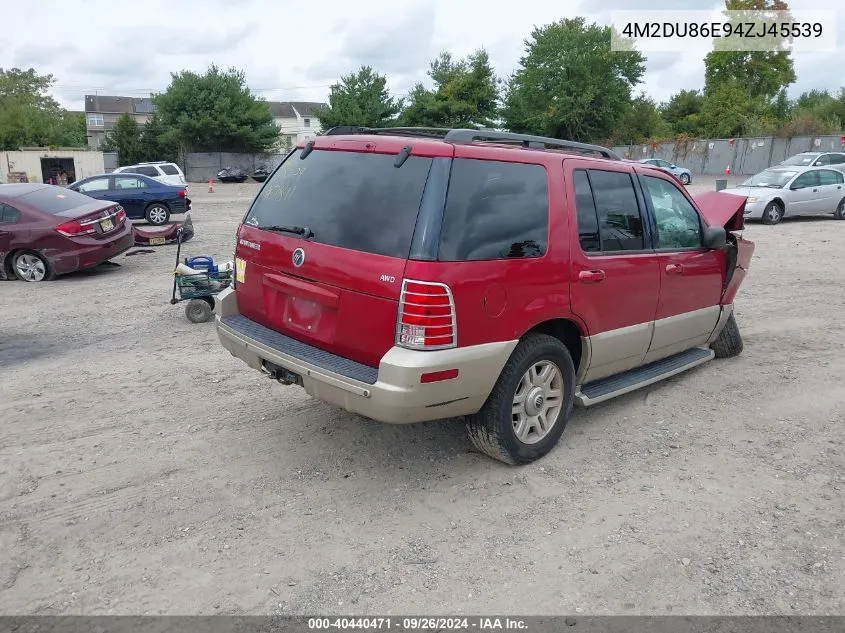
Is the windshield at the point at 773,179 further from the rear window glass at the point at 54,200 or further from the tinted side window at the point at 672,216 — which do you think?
the rear window glass at the point at 54,200

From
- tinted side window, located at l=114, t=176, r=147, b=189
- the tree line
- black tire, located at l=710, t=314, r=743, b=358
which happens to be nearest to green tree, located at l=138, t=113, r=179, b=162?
the tree line

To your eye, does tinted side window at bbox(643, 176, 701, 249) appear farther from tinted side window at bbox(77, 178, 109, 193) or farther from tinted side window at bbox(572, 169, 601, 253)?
tinted side window at bbox(77, 178, 109, 193)

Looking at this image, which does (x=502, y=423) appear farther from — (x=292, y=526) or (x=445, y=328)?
(x=292, y=526)

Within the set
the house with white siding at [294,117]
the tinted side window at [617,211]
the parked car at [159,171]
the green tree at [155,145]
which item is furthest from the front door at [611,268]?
the house with white siding at [294,117]

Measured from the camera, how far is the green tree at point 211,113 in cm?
5119

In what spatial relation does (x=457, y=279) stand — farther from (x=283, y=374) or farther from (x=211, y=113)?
(x=211, y=113)

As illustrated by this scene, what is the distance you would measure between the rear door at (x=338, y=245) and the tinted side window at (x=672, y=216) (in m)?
2.11

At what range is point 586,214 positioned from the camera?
4.32 metres

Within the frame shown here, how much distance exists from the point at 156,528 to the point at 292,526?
0.70 m

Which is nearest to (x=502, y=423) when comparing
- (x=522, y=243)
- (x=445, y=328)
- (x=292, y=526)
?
(x=445, y=328)

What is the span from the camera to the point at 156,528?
3.47 m

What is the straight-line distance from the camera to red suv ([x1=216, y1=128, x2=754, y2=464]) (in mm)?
3490

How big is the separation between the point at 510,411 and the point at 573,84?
2348 inches

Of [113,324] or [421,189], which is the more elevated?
[421,189]
